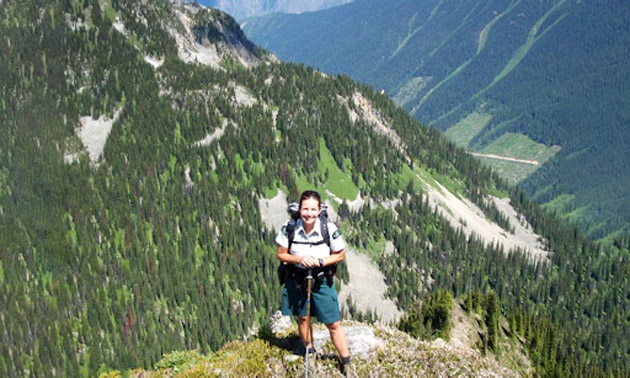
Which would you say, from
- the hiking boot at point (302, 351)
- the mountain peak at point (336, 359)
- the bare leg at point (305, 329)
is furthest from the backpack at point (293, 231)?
the mountain peak at point (336, 359)

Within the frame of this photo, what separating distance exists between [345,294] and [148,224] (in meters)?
86.1

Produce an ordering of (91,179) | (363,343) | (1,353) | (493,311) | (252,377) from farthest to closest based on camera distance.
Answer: (91,179)
(1,353)
(493,311)
(363,343)
(252,377)

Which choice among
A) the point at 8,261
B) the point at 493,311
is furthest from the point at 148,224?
the point at 493,311

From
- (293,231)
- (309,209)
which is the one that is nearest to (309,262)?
(293,231)

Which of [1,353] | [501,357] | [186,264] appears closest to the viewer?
[501,357]

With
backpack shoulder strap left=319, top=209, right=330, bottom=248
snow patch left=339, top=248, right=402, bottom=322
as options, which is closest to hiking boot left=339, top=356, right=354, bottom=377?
backpack shoulder strap left=319, top=209, right=330, bottom=248

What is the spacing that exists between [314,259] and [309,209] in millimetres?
2105

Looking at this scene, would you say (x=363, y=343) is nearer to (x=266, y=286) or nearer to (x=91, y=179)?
(x=266, y=286)

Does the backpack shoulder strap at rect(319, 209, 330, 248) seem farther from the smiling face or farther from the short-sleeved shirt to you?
the smiling face

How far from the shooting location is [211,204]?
19988 cm

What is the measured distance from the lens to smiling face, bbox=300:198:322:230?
63.4 ft

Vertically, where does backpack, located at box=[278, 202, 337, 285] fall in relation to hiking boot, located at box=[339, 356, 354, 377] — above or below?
above

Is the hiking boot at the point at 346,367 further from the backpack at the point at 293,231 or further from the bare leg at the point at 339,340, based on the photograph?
the backpack at the point at 293,231

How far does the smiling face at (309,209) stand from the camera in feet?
63.4
